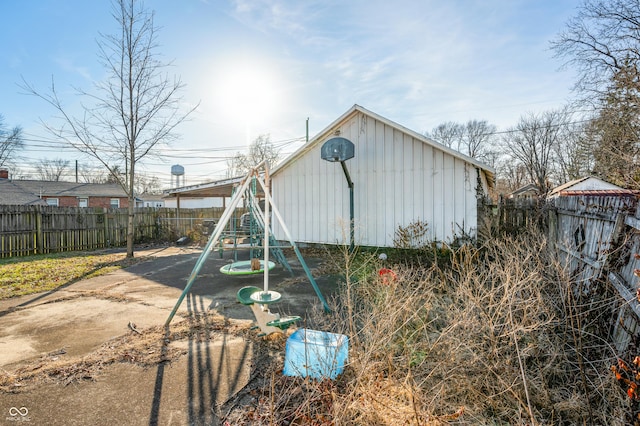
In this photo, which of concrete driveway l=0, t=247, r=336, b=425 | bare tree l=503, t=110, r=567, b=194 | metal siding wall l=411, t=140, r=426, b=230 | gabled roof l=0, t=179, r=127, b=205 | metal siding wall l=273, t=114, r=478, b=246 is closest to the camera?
concrete driveway l=0, t=247, r=336, b=425

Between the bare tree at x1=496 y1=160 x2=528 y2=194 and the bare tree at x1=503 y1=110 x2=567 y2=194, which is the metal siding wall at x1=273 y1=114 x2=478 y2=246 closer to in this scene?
the bare tree at x1=503 y1=110 x2=567 y2=194

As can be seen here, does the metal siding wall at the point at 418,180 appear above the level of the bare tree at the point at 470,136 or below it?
below

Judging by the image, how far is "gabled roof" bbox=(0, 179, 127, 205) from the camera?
21.6 m

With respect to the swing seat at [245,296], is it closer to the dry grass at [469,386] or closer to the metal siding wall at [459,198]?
the dry grass at [469,386]

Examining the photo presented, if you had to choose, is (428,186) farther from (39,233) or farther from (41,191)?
(41,191)

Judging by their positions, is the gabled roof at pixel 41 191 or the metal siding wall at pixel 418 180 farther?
the gabled roof at pixel 41 191

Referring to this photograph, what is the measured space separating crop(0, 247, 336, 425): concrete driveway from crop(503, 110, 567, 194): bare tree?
112 feet

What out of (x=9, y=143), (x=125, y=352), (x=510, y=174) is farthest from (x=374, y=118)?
(x=9, y=143)

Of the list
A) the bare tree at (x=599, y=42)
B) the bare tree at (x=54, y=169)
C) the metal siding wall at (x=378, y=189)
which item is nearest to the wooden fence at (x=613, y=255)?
the metal siding wall at (x=378, y=189)

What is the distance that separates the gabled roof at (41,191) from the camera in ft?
70.9

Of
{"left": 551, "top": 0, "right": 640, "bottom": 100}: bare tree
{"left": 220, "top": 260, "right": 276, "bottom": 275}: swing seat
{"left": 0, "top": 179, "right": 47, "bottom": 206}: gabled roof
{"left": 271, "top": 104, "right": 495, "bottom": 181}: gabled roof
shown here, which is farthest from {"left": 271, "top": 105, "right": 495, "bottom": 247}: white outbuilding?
{"left": 0, "top": 179, "right": 47, "bottom": 206}: gabled roof

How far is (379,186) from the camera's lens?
9.18 metres

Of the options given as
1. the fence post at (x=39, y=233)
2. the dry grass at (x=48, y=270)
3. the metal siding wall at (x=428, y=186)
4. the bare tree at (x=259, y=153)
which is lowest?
the dry grass at (x=48, y=270)

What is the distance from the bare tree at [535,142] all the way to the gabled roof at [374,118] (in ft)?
90.3
